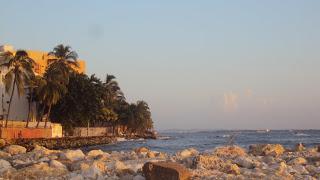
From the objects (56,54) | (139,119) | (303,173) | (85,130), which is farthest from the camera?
(139,119)

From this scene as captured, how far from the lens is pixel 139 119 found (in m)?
91.2

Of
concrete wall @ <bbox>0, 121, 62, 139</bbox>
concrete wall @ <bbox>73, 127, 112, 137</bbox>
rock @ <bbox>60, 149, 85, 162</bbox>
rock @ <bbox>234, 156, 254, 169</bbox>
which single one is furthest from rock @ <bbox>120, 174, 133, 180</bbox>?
concrete wall @ <bbox>73, 127, 112, 137</bbox>

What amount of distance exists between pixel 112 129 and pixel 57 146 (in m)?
38.7

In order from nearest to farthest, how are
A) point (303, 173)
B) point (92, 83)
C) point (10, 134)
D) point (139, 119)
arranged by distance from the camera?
1. point (303, 173)
2. point (10, 134)
3. point (92, 83)
4. point (139, 119)

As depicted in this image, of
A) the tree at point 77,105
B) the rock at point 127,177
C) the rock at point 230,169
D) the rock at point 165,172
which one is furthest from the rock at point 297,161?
the tree at point 77,105

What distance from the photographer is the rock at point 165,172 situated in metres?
9.70

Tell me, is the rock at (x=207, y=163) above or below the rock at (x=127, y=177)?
above

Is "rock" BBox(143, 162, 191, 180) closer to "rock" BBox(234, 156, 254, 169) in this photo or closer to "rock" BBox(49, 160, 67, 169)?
"rock" BBox(49, 160, 67, 169)

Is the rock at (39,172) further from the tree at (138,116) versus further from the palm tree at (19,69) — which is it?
the tree at (138,116)

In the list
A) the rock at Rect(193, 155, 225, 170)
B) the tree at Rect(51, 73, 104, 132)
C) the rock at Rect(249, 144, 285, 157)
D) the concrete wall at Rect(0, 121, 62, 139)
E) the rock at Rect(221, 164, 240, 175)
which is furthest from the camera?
the tree at Rect(51, 73, 104, 132)

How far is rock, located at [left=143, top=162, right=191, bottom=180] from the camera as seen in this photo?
31.8ft

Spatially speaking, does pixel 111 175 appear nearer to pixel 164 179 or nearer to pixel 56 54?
pixel 164 179

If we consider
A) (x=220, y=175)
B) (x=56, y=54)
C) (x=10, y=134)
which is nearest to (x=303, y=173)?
(x=220, y=175)

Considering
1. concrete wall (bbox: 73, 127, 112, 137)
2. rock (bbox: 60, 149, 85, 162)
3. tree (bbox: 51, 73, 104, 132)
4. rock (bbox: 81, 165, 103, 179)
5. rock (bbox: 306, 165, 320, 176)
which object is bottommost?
rock (bbox: 306, 165, 320, 176)
